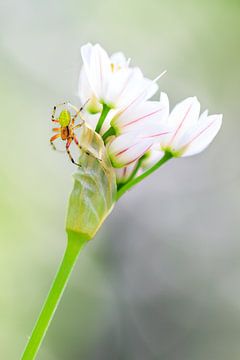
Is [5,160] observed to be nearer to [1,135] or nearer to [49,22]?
[1,135]

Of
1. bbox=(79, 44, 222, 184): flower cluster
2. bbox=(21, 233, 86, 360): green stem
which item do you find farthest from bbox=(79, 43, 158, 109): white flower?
bbox=(21, 233, 86, 360): green stem

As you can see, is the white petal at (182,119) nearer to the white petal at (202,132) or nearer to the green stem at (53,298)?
the white petal at (202,132)

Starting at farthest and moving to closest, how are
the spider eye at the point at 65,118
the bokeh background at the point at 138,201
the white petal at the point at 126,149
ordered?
the bokeh background at the point at 138,201
the spider eye at the point at 65,118
the white petal at the point at 126,149

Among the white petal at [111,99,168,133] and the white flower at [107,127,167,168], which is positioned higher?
the white petal at [111,99,168,133]

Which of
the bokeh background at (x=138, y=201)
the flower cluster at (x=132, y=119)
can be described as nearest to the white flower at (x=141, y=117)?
the flower cluster at (x=132, y=119)

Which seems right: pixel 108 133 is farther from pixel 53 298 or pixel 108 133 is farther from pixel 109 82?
pixel 53 298

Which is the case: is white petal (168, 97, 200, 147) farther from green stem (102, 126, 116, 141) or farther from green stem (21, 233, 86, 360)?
green stem (21, 233, 86, 360)
